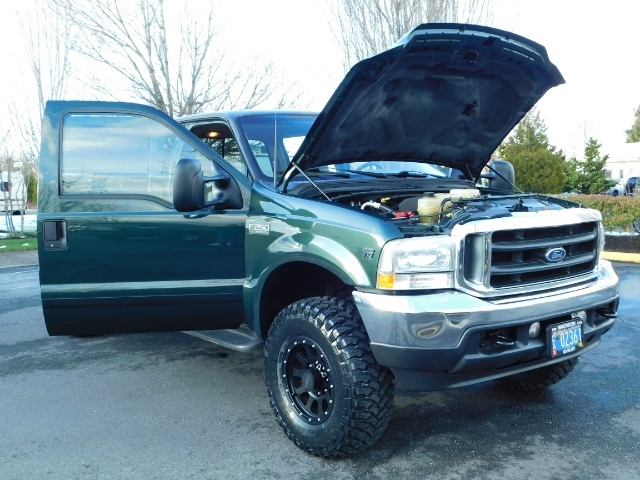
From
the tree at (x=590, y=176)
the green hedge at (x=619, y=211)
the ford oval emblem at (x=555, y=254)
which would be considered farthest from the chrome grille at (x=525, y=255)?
the tree at (x=590, y=176)

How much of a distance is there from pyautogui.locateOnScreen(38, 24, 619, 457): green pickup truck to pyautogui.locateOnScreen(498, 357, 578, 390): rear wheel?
0.05 ft

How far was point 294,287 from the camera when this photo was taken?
377 cm

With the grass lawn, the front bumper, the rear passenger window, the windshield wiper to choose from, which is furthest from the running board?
the grass lawn

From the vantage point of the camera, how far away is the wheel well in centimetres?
356

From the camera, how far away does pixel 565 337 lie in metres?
3.08

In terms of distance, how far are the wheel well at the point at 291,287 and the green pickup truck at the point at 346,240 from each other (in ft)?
0.04

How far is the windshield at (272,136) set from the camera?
4.06m

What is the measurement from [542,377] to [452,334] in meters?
1.56

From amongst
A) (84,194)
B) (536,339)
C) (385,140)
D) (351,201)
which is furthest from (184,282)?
(536,339)

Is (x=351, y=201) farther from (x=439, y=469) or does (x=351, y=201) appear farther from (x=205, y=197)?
(x=439, y=469)

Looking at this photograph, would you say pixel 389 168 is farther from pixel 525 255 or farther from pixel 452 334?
pixel 452 334

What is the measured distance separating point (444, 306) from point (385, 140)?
5.12 ft

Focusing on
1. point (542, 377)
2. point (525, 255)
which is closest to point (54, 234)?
point (525, 255)

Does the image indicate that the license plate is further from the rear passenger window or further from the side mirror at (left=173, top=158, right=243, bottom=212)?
the rear passenger window
